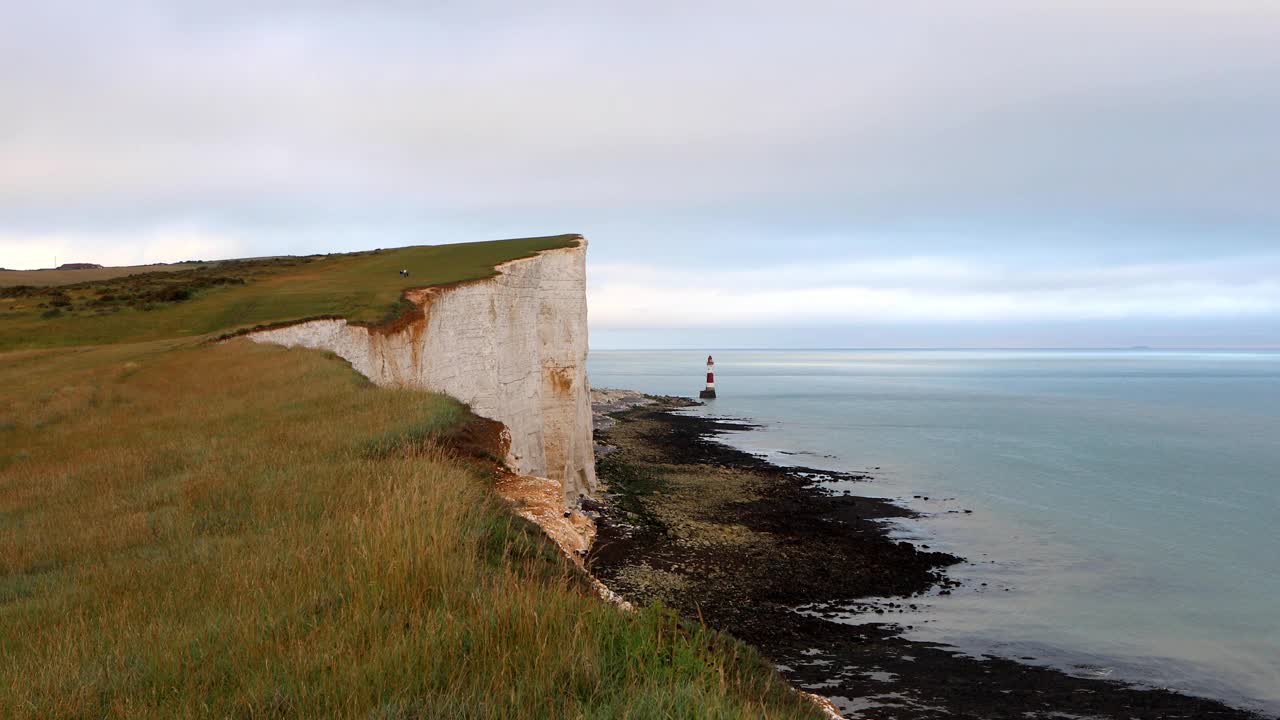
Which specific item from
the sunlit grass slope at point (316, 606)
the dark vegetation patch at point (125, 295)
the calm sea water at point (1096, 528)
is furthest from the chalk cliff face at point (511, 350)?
the calm sea water at point (1096, 528)

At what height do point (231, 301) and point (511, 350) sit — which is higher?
point (231, 301)

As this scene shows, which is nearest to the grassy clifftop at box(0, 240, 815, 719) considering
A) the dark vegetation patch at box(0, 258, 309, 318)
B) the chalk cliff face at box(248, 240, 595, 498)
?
the chalk cliff face at box(248, 240, 595, 498)

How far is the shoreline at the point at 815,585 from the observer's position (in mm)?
15164

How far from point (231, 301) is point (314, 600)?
25802 millimetres

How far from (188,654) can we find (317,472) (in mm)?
4023

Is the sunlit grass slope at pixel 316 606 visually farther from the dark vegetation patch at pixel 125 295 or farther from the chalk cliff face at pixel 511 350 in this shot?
the dark vegetation patch at pixel 125 295

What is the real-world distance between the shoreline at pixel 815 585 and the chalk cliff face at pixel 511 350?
3432mm

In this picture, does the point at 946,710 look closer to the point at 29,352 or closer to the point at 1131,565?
the point at 1131,565

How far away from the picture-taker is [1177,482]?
4094 centimetres

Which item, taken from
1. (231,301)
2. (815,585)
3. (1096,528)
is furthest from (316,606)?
(1096,528)

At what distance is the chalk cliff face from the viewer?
22.2 meters

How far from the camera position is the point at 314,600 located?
4.71m

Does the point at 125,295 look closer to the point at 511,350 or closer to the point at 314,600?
the point at 511,350

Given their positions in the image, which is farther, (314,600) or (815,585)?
(815,585)
